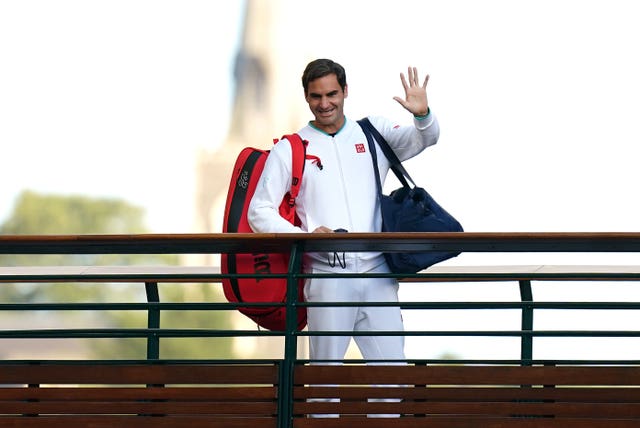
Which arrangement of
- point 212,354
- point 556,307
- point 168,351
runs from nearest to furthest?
point 556,307 < point 168,351 < point 212,354

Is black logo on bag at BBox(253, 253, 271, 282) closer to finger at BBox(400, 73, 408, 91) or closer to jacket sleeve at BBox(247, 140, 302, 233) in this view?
jacket sleeve at BBox(247, 140, 302, 233)

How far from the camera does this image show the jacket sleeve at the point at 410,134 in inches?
258

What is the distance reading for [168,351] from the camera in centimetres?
5153

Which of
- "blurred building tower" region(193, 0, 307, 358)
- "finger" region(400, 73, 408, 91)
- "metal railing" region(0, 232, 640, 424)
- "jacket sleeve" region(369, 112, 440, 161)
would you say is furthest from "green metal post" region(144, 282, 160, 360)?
"blurred building tower" region(193, 0, 307, 358)

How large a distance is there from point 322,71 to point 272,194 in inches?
21.7

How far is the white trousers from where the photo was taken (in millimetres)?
6359

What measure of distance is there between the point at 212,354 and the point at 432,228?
2033 inches

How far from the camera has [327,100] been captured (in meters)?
6.48

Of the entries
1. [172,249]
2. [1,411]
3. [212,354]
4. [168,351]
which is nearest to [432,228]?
[172,249]

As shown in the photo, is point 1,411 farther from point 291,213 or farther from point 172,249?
point 291,213

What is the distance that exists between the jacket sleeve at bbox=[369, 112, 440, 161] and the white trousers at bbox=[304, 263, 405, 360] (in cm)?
54

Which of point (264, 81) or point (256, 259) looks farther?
point (264, 81)

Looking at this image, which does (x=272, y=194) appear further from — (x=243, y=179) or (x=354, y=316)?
(x=354, y=316)

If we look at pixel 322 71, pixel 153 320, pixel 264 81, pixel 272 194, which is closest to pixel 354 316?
pixel 272 194
